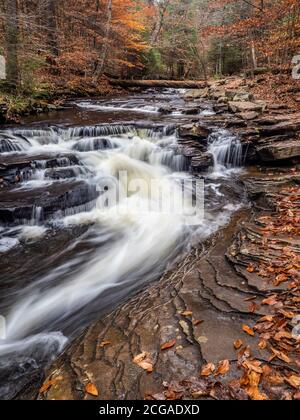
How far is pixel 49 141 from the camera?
10.0m

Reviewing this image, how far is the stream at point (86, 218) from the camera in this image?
441cm

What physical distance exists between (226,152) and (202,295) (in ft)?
22.0

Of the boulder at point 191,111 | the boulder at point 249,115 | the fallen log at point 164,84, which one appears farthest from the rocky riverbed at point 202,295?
the fallen log at point 164,84

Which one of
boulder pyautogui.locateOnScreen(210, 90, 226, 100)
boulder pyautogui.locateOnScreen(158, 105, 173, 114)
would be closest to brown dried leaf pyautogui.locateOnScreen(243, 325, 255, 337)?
boulder pyautogui.locateOnScreen(158, 105, 173, 114)

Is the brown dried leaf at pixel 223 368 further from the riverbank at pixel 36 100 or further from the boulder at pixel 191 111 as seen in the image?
the boulder at pixel 191 111

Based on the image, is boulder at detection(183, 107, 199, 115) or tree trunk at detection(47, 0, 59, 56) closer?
boulder at detection(183, 107, 199, 115)

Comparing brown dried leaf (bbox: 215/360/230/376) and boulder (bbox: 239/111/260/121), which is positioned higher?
boulder (bbox: 239/111/260/121)

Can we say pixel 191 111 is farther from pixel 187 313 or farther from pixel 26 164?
pixel 187 313

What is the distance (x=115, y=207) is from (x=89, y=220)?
2.92ft

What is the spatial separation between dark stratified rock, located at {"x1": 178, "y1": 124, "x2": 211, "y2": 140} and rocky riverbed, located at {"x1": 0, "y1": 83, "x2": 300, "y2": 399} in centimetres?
72

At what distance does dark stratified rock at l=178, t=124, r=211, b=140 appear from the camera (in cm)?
1007

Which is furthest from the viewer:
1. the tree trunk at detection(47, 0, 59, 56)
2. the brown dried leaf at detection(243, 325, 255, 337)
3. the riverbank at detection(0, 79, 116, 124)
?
the tree trunk at detection(47, 0, 59, 56)

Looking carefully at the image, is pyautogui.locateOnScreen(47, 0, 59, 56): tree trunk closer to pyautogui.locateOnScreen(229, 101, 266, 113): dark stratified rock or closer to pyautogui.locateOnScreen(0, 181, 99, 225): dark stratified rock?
pyautogui.locateOnScreen(229, 101, 266, 113): dark stratified rock
